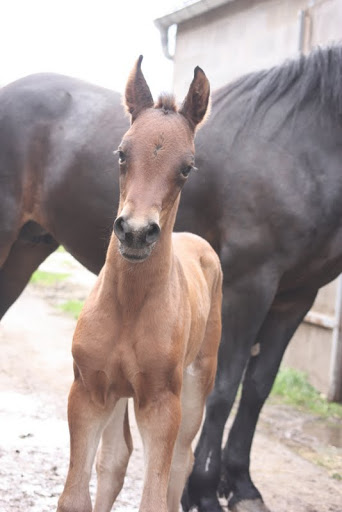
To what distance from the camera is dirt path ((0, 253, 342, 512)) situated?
3928 mm

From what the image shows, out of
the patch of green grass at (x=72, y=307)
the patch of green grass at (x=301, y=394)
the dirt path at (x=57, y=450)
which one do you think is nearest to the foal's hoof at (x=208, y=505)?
the dirt path at (x=57, y=450)

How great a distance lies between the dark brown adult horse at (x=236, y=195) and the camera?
378cm

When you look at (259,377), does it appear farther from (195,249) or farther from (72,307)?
(72,307)

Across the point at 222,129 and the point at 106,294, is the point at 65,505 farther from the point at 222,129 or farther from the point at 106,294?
the point at 222,129

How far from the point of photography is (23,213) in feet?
14.7

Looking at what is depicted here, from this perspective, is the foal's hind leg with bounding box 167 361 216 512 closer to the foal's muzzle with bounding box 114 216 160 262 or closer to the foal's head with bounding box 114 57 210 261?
the foal's head with bounding box 114 57 210 261

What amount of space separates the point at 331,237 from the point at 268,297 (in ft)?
1.48

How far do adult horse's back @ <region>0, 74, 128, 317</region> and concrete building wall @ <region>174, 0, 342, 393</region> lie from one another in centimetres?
227

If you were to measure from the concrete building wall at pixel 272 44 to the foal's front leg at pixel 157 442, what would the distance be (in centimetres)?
413

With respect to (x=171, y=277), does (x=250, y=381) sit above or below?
below

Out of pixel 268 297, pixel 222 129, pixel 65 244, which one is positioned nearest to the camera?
pixel 268 297

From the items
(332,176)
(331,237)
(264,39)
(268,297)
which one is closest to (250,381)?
(268,297)

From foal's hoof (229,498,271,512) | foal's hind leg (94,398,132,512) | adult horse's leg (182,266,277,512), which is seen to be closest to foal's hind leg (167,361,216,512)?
foal's hind leg (94,398,132,512)

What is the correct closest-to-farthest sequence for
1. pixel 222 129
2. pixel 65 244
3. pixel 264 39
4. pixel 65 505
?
pixel 65 505, pixel 222 129, pixel 65 244, pixel 264 39
